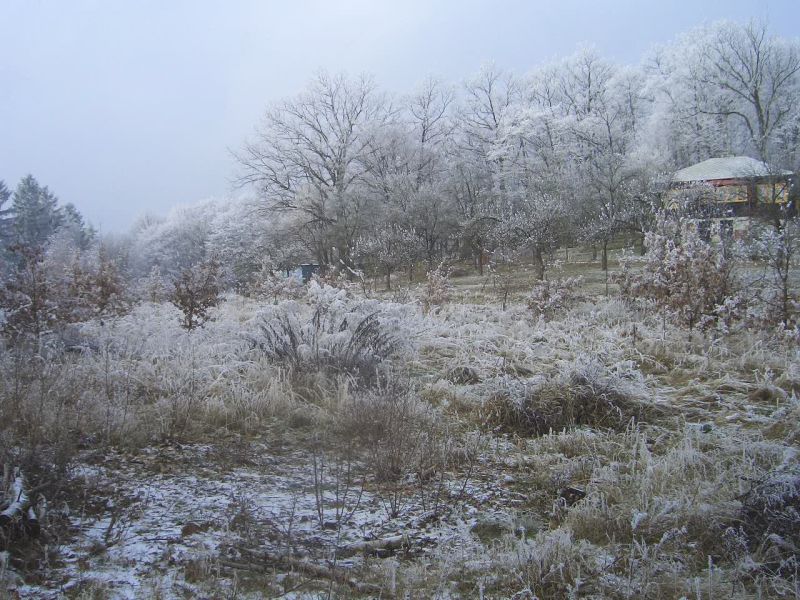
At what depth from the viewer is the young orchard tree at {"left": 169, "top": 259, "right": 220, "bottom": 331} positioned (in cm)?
759

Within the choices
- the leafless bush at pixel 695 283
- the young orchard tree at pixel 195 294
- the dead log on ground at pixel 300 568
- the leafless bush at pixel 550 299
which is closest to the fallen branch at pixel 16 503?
the dead log on ground at pixel 300 568

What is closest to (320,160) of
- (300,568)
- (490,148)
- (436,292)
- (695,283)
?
(490,148)

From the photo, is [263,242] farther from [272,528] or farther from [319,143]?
[272,528]

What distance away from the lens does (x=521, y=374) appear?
5.79 m

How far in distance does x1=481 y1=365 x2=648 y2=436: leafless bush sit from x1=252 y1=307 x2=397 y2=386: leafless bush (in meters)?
1.29

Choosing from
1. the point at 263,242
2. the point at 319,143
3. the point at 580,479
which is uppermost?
the point at 319,143

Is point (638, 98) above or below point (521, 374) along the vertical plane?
above

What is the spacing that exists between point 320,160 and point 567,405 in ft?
92.6

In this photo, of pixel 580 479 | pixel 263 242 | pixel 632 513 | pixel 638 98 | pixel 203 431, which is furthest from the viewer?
pixel 638 98

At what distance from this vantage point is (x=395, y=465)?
3531mm

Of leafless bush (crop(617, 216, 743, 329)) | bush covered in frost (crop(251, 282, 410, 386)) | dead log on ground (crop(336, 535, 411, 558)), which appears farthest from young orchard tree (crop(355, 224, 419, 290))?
dead log on ground (crop(336, 535, 411, 558))

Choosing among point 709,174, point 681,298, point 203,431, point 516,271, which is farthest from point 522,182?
point 203,431

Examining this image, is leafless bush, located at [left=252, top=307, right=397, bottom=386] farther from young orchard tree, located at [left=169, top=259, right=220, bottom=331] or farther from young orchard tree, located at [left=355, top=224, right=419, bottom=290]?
young orchard tree, located at [left=355, top=224, right=419, bottom=290]

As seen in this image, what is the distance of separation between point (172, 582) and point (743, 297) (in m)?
7.35
